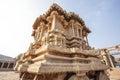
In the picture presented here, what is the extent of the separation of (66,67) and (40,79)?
0.83 m

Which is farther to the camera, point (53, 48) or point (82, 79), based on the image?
point (53, 48)

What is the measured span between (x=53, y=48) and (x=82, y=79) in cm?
141

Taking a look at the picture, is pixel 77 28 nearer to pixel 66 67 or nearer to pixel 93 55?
pixel 93 55

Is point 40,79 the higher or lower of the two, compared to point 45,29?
lower

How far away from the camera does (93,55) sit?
373cm

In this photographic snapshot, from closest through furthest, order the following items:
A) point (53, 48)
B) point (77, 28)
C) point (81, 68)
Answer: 1. point (81, 68)
2. point (53, 48)
3. point (77, 28)

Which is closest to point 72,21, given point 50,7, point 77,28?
point 77,28

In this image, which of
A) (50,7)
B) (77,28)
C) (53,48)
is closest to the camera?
(53,48)

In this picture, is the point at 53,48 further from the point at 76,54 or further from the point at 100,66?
the point at 100,66

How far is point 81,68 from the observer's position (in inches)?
104

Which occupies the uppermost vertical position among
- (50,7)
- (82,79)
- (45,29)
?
(50,7)

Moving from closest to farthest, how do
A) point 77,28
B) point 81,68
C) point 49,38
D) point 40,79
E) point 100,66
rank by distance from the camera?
1. point 40,79
2. point 81,68
3. point 100,66
4. point 49,38
5. point 77,28

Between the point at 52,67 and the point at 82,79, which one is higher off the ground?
the point at 52,67

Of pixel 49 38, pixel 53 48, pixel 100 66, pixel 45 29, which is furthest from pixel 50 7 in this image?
pixel 100 66
